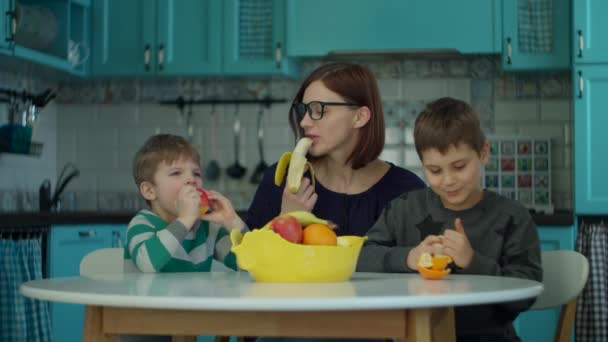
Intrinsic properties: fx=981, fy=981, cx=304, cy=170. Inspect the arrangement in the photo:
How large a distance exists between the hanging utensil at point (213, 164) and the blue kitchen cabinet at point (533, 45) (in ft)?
4.89

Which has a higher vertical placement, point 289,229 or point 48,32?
point 48,32

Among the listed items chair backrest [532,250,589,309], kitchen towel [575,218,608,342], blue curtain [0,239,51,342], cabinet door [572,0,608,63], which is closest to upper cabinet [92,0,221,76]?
blue curtain [0,239,51,342]

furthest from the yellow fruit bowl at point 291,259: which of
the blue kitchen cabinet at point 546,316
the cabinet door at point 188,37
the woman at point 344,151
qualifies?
the cabinet door at point 188,37

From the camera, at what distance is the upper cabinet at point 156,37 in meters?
4.77

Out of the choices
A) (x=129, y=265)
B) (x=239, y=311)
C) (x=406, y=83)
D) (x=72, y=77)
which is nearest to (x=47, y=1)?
(x=72, y=77)

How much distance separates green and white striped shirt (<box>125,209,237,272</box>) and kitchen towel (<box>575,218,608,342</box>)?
6.79 feet

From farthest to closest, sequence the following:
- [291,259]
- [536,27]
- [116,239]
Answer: [536,27]
[116,239]
[291,259]

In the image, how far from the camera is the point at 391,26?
4570mm

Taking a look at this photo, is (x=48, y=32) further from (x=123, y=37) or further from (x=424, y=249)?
(x=424, y=249)

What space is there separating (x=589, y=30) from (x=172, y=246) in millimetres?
2638

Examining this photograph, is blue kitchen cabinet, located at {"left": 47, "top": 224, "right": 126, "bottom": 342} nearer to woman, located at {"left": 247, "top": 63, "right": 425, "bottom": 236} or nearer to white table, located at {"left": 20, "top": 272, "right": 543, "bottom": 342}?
woman, located at {"left": 247, "top": 63, "right": 425, "bottom": 236}

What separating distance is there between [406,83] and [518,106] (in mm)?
558

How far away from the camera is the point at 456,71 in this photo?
4840 millimetres

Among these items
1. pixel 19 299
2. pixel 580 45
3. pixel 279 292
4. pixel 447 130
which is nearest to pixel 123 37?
pixel 19 299
